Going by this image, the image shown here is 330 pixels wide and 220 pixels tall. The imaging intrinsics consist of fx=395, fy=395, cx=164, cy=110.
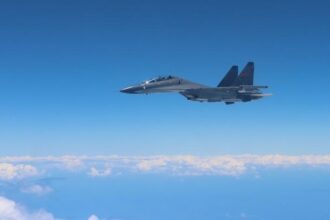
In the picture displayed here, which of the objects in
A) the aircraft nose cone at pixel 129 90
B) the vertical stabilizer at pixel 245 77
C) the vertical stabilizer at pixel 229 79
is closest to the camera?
the aircraft nose cone at pixel 129 90

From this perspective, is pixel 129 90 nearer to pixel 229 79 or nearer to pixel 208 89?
pixel 208 89

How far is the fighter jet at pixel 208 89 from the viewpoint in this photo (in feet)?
127

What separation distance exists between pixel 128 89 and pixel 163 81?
431cm

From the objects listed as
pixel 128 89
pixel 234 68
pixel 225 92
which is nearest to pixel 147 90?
pixel 128 89

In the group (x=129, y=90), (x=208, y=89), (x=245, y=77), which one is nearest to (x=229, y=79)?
(x=245, y=77)

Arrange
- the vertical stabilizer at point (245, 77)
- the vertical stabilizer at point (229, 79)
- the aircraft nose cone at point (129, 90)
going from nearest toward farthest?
1. the aircraft nose cone at point (129, 90)
2. the vertical stabilizer at point (245, 77)
3. the vertical stabilizer at point (229, 79)

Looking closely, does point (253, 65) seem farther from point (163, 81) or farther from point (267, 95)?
point (163, 81)

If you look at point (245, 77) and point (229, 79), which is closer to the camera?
point (245, 77)

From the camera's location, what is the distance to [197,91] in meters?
38.5

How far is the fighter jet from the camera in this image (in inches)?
1521

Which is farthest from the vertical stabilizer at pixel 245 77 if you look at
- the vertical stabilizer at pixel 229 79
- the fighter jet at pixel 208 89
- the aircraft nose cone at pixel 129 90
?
the aircraft nose cone at pixel 129 90

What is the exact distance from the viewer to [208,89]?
126ft

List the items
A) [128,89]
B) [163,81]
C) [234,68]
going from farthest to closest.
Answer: [234,68], [163,81], [128,89]

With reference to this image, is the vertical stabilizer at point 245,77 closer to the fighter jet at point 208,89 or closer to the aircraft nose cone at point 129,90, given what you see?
the fighter jet at point 208,89
